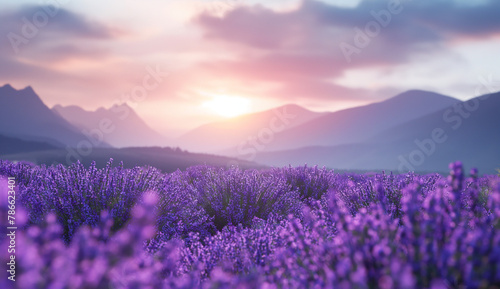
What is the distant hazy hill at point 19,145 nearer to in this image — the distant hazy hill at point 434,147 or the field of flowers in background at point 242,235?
the field of flowers in background at point 242,235

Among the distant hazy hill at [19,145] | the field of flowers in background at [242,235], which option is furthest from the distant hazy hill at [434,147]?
the field of flowers in background at [242,235]

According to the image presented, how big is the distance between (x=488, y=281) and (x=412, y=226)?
0.35 m

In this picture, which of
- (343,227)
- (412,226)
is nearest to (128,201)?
(343,227)

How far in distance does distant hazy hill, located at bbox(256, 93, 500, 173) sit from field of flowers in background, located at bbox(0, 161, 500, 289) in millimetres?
89953

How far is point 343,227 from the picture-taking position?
1928 millimetres

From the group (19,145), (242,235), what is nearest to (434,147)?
(19,145)

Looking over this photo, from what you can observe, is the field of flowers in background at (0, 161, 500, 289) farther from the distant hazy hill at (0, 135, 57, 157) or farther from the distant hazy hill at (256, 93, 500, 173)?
the distant hazy hill at (256, 93, 500, 173)

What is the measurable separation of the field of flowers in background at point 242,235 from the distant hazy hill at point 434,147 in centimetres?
8995

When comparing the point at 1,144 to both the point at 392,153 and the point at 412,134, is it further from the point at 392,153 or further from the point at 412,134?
the point at 412,134

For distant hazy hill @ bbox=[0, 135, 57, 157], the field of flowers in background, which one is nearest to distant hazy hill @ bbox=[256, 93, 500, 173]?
distant hazy hill @ bbox=[0, 135, 57, 157]

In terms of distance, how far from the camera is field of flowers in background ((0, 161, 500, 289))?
127 cm

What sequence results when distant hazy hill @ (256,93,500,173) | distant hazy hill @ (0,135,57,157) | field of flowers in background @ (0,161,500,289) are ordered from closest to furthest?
1. field of flowers in background @ (0,161,500,289)
2. distant hazy hill @ (0,135,57,157)
3. distant hazy hill @ (256,93,500,173)

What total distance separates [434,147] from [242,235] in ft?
528

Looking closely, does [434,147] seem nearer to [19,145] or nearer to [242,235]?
[19,145]
